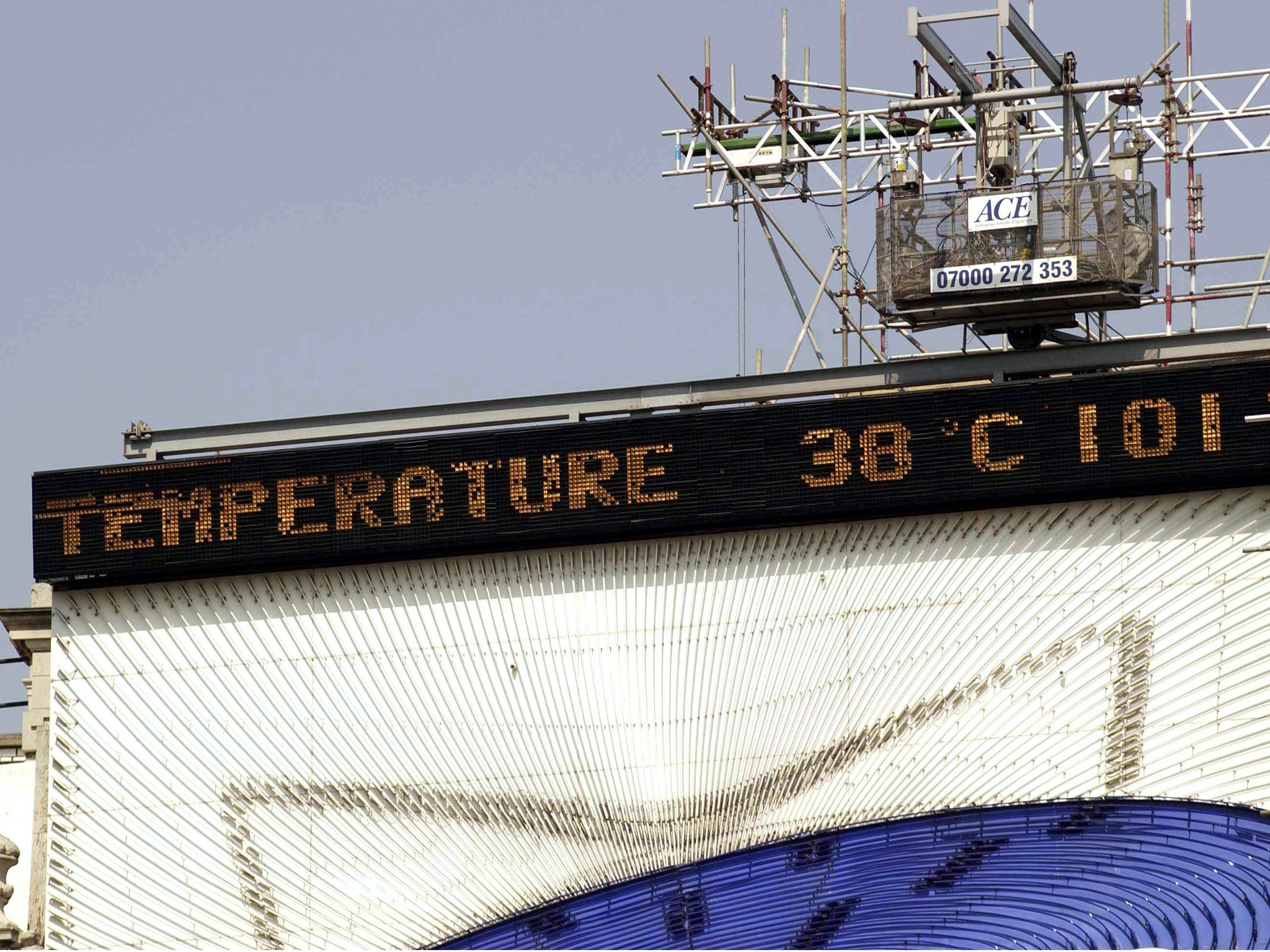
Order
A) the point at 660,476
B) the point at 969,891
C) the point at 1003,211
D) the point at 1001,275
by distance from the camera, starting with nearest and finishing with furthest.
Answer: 1. the point at 969,891
2. the point at 1001,275
3. the point at 1003,211
4. the point at 660,476

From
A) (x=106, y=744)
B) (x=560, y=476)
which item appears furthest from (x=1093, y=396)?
(x=106, y=744)

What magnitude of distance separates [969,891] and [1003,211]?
855cm

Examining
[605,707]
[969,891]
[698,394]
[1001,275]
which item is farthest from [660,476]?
[969,891]

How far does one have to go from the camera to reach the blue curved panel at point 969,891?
1364 inches

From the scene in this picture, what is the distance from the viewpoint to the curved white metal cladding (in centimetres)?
3550

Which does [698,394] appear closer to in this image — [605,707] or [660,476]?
[660,476]

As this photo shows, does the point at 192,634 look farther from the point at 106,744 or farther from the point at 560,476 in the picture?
the point at 560,476

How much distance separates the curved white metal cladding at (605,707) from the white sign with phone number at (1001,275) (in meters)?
2.92

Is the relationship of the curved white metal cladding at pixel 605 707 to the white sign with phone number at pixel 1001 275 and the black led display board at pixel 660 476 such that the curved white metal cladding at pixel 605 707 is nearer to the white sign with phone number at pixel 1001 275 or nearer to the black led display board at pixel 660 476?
the black led display board at pixel 660 476

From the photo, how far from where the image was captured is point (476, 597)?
125ft

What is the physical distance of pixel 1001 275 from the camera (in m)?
37.0

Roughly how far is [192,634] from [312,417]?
10.8ft

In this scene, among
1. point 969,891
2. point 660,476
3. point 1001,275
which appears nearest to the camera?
point 969,891

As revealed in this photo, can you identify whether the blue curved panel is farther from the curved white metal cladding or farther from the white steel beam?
the white steel beam
